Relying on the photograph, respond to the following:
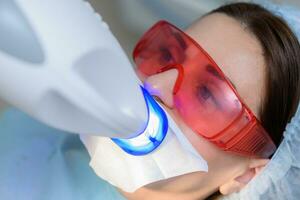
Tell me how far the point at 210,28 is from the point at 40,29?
447 mm

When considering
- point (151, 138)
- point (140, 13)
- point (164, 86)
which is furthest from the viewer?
point (140, 13)

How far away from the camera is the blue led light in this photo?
0.74 metres

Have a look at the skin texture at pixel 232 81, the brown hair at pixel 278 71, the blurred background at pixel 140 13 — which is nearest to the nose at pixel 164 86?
the skin texture at pixel 232 81

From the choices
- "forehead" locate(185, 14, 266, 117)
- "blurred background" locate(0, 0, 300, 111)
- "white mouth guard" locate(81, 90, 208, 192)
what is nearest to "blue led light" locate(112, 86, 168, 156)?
"white mouth guard" locate(81, 90, 208, 192)

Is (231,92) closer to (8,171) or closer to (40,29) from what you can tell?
(40,29)

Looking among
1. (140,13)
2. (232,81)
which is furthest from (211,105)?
(140,13)

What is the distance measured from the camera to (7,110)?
124 centimetres

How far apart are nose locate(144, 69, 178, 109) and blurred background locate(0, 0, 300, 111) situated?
48cm

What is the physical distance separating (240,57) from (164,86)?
0.14m

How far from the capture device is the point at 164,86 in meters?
0.85

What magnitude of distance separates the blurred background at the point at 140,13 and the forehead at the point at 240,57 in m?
0.42

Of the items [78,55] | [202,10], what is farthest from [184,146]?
[202,10]

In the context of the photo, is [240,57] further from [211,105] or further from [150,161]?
[150,161]

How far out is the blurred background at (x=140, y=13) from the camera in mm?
1311
